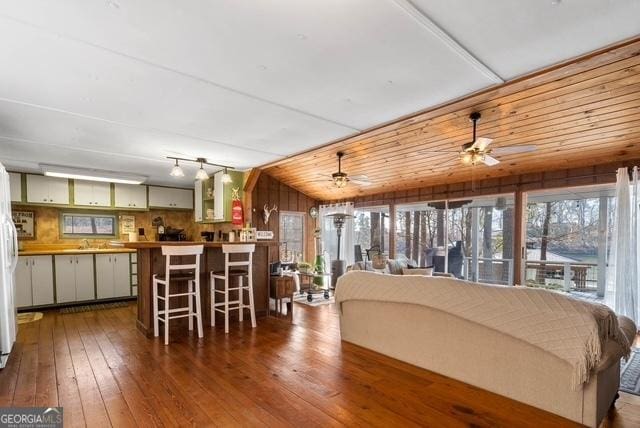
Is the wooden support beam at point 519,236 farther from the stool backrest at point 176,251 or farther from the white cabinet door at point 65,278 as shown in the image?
the white cabinet door at point 65,278

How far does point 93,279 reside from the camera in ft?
18.6

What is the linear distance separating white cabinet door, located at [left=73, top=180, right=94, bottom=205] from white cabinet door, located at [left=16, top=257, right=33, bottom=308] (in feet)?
4.42

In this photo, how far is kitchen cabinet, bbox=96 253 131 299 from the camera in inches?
227

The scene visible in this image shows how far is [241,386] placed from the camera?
2.59 m

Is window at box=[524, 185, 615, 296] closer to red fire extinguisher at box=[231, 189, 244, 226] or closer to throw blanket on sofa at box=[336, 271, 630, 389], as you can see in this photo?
throw blanket on sofa at box=[336, 271, 630, 389]

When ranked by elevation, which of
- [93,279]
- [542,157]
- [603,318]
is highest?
[542,157]

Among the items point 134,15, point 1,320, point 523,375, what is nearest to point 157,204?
point 1,320

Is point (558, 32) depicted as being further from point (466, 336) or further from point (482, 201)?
point (482, 201)

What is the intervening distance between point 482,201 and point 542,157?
5.12ft

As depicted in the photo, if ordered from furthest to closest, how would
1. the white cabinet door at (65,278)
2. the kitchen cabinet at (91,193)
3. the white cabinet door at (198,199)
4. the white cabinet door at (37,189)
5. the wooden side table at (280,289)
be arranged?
1. the white cabinet door at (198,199)
2. the kitchen cabinet at (91,193)
3. the white cabinet door at (37,189)
4. the white cabinet door at (65,278)
5. the wooden side table at (280,289)

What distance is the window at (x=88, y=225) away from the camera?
611cm

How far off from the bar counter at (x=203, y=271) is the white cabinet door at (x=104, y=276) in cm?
171

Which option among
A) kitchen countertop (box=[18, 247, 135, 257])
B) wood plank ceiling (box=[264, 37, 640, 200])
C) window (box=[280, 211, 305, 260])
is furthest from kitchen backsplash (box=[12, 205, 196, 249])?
wood plank ceiling (box=[264, 37, 640, 200])

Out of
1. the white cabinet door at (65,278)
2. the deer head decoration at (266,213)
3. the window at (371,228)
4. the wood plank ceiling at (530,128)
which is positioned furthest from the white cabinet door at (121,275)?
the window at (371,228)
